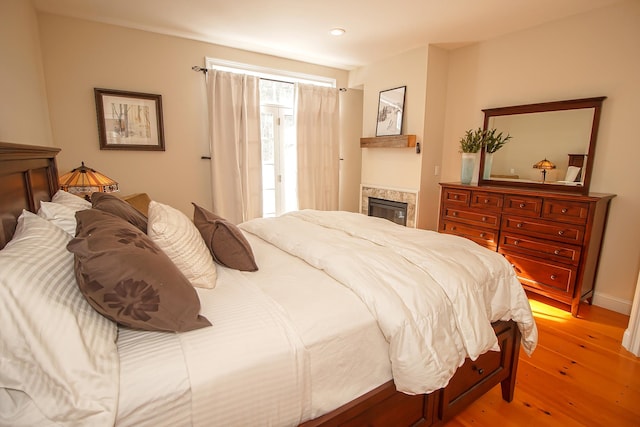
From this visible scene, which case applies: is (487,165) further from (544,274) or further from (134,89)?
(134,89)

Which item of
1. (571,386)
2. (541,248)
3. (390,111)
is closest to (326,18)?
(390,111)

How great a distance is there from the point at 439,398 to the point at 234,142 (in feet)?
10.6

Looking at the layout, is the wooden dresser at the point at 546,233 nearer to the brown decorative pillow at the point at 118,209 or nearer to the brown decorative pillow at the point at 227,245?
the brown decorative pillow at the point at 227,245

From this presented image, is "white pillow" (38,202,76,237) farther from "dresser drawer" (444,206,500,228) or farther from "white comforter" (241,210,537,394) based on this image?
"dresser drawer" (444,206,500,228)

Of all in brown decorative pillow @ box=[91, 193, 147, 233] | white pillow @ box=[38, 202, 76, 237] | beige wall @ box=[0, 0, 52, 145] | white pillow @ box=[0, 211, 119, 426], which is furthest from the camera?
beige wall @ box=[0, 0, 52, 145]

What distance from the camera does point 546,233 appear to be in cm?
279

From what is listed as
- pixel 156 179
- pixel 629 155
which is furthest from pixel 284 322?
pixel 629 155

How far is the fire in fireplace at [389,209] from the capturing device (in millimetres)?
4102

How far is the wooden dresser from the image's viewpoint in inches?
103

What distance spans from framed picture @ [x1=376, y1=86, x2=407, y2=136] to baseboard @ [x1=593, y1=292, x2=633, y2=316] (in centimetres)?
263

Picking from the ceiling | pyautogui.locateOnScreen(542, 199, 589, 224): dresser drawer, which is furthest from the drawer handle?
the ceiling

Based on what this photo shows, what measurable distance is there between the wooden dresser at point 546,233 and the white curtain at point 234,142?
2516 mm

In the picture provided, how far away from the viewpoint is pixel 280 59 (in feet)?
13.3

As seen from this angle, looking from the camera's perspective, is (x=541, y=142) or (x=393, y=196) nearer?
(x=541, y=142)
